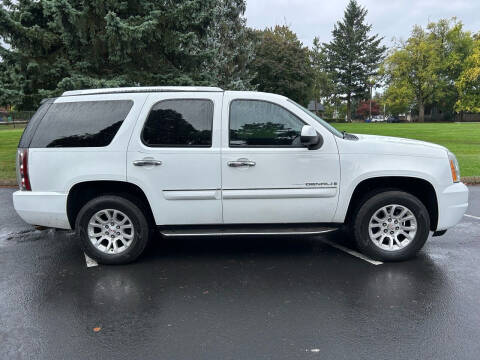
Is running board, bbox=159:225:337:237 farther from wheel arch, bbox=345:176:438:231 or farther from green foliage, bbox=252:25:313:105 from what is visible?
green foliage, bbox=252:25:313:105

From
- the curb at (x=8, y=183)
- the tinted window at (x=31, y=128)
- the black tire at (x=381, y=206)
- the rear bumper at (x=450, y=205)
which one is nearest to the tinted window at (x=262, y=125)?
the black tire at (x=381, y=206)

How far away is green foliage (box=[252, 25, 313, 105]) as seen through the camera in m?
51.1

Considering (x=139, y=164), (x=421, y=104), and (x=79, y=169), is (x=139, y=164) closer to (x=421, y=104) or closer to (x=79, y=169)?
(x=79, y=169)

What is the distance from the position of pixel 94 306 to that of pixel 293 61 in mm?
51720

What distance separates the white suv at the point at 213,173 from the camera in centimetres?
453

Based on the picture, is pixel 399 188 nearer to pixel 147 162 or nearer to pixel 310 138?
pixel 310 138

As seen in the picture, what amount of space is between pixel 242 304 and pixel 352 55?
83.0 meters

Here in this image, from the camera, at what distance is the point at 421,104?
6875cm

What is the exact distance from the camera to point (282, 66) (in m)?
51.3

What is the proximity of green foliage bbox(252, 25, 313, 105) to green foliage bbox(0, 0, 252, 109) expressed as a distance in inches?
1450

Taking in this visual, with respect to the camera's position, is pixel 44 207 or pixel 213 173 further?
pixel 44 207

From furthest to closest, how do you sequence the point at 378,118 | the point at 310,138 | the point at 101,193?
the point at 378,118 < the point at 101,193 < the point at 310,138

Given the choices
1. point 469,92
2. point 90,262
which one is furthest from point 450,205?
point 469,92

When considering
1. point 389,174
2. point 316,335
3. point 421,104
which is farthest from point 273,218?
point 421,104
